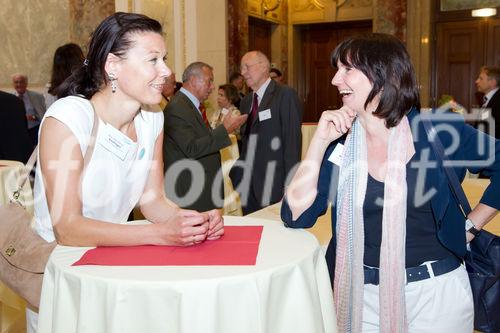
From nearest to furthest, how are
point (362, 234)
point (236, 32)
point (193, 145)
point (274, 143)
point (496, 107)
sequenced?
point (362, 234), point (193, 145), point (274, 143), point (496, 107), point (236, 32)

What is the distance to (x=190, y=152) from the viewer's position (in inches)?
175

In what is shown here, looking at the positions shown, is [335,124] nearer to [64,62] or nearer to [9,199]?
[9,199]

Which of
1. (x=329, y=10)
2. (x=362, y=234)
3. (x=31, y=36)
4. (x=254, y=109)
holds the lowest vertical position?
(x=362, y=234)

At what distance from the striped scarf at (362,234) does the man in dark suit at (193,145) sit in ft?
8.18

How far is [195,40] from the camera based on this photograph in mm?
9742

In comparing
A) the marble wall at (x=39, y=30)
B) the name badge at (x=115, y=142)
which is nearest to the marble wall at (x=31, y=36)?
the marble wall at (x=39, y=30)

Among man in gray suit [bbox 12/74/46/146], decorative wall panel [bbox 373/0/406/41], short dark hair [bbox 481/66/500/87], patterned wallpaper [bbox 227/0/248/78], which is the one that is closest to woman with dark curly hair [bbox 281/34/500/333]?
man in gray suit [bbox 12/74/46/146]

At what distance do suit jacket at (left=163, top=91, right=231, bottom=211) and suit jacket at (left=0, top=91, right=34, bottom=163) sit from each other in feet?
3.65

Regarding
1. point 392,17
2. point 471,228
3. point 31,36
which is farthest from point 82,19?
point 471,228

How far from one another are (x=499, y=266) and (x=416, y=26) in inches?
362

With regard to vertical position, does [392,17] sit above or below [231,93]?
above

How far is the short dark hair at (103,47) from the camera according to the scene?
1.93 m

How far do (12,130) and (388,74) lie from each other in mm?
3046

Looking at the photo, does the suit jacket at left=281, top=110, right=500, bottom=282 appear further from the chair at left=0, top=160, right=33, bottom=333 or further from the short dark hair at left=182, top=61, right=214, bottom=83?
the short dark hair at left=182, top=61, right=214, bottom=83
